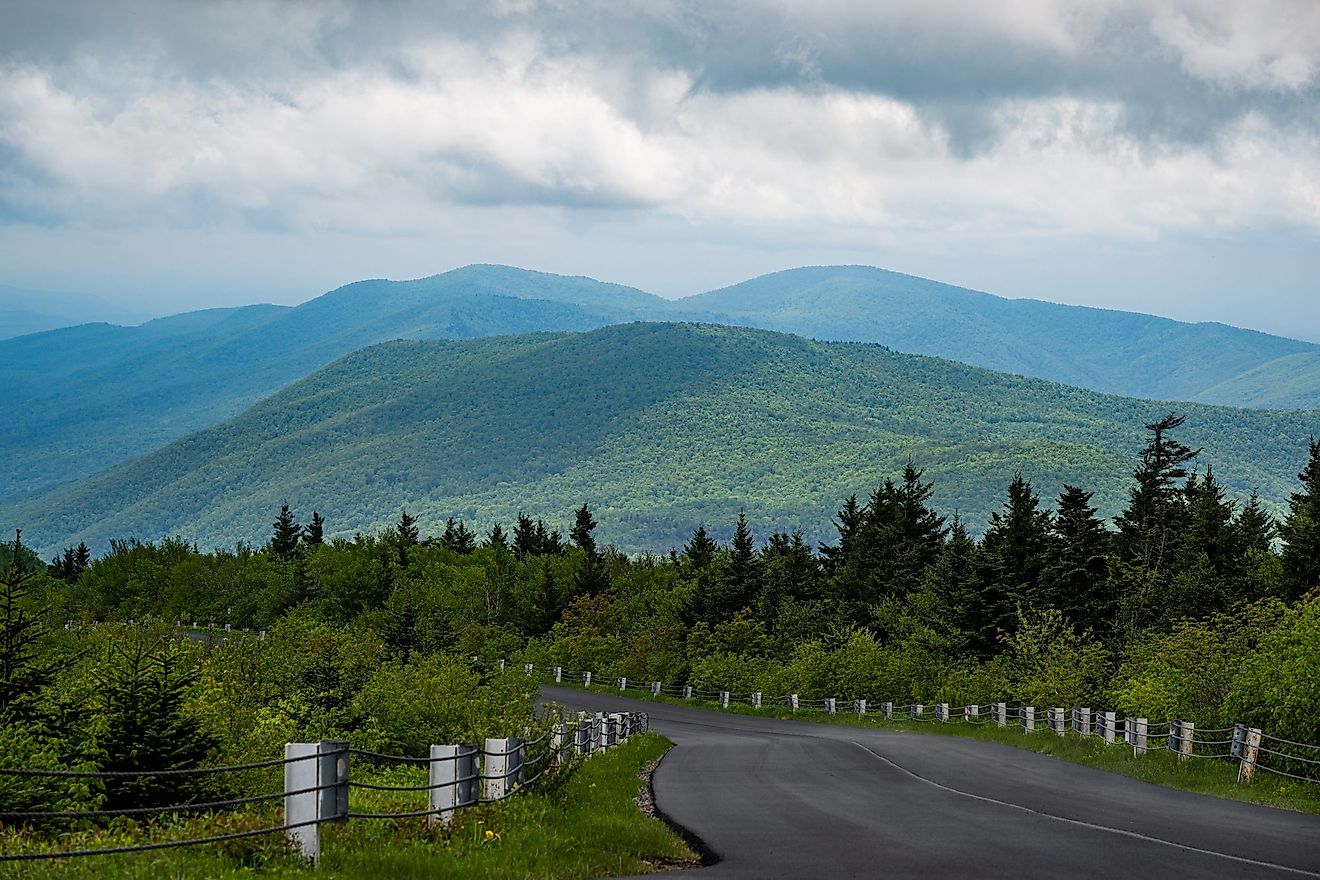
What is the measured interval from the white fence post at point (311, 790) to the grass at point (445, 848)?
18 centimetres

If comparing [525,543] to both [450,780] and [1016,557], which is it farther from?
[450,780]

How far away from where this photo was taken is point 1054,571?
68.8 m

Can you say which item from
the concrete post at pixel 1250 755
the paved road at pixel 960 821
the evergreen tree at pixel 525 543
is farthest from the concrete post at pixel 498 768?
the evergreen tree at pixel 525 543

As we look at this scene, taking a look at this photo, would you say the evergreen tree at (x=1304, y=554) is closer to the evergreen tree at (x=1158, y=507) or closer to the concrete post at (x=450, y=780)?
the evergreen tree at (x=1158, y=507)

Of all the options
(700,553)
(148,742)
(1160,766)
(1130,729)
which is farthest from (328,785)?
(700,553)

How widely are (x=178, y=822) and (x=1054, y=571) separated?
58.7 metres

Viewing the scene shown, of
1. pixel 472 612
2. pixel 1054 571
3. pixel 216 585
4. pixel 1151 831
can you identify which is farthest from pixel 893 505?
pixel 216 585

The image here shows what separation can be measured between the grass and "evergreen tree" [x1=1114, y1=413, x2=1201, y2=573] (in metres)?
61.9

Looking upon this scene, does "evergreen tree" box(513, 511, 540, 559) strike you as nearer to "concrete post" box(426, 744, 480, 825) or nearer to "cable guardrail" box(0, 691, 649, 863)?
"cable guardrail" box(0, 691, 649, 863)

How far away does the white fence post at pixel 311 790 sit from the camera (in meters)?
12.1

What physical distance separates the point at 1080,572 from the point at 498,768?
5894cm

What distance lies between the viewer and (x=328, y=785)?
1234cm

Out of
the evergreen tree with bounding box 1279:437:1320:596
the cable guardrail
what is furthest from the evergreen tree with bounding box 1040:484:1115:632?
the cable guardrail

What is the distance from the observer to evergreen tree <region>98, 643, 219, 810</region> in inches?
720
